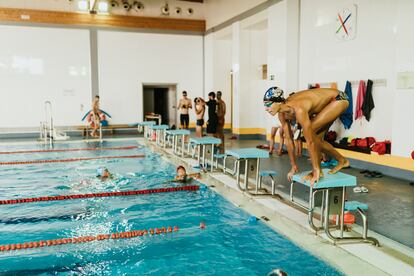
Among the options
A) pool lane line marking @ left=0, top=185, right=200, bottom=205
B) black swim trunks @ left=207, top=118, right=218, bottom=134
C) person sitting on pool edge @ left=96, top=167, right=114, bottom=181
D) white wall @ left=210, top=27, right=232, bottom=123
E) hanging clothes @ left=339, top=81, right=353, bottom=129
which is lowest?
pool lane line marking @ left=0, top=185, right=200, bottom=205

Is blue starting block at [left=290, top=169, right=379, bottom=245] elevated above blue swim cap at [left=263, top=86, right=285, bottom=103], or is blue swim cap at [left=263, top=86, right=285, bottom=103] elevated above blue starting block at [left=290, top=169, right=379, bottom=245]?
blue swim cap at [left=263, top=86, right=285, bottom=103]

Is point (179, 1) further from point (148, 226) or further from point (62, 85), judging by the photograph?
point (148, 226)

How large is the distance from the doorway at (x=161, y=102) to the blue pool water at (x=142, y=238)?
38.3ft

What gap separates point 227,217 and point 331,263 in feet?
6.16

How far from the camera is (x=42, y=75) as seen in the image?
16.1 meters

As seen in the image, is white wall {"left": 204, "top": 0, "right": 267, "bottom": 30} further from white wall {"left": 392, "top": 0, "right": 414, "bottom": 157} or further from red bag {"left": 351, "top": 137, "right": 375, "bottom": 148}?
red bag {"left": 351, "top": 137, "right": 375, "bottom": 148}

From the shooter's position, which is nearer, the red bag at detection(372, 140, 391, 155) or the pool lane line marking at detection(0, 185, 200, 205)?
the pool lane line marking at detection(0, 185, 200, 205)

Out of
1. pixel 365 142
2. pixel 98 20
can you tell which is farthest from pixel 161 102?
pixel 365 142

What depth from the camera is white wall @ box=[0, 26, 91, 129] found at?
1570 centimetres

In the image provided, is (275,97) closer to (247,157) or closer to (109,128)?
(247,157)

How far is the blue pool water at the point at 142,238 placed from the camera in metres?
3.62

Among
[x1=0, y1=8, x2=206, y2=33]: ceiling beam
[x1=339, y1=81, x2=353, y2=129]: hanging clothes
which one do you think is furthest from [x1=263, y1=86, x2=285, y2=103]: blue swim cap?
[x1=0, y1=8, x2=206, y2=33]: ceiling beam

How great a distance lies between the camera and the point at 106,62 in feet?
55.6

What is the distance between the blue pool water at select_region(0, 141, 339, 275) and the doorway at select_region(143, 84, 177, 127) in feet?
38.3
